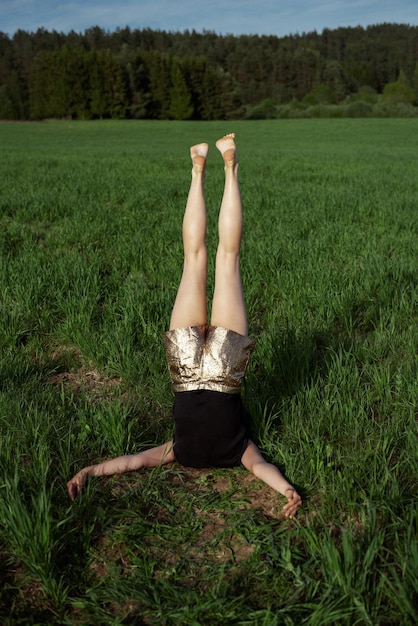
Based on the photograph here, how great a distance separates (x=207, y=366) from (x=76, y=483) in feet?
2.40

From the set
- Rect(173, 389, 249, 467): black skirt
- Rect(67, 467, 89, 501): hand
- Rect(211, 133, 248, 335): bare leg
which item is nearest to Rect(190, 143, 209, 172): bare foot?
Rect(211, 133, 248, 335): bare leg

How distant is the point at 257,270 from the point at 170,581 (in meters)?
3.42

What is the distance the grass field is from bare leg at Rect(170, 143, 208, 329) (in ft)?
1.81

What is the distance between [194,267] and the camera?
2766mm

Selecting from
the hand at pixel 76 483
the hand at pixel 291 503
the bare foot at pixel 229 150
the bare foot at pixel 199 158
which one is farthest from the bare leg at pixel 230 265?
the hand at pixel 76 483

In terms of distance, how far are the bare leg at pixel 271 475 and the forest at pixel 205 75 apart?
6319 centimetres

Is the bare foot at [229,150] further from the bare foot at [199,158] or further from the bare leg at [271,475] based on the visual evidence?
the bare leg at [271,475]

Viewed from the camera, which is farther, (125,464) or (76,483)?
(125,464)

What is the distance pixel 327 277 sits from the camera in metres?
4.73

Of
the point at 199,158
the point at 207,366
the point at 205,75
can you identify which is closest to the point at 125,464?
the point at 207,366

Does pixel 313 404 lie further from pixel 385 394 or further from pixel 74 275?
pixel 74 275

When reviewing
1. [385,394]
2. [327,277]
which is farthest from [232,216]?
[327,277]

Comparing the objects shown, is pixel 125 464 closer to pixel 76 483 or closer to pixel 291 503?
pixel 76 483

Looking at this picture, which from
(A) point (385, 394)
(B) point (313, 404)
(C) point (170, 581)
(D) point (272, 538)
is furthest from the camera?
(A) point (385, 394)
